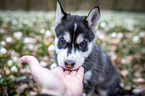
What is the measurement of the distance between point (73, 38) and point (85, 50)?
393 millimetres

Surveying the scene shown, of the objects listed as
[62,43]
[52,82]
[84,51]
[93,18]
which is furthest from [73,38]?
[52,82]

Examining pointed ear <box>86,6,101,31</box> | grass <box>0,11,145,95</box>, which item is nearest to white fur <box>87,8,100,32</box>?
pointed ear <box>86,6,101,31</box>

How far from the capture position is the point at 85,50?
2.49 metres

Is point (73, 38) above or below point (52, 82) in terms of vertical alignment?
above

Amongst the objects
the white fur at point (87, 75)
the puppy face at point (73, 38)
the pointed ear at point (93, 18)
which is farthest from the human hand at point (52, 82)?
the pointed ear at point (93, 18)

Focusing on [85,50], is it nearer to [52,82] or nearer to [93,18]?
[93,18]

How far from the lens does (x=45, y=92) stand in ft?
4.40

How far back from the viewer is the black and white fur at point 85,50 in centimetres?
227

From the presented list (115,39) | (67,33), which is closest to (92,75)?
(67,33)

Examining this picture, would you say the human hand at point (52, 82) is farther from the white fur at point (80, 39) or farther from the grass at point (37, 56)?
the grass at point (37, 56)

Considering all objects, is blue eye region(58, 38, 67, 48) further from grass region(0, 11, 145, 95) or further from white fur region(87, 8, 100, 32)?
white fur region(87, 8, 100, 32)

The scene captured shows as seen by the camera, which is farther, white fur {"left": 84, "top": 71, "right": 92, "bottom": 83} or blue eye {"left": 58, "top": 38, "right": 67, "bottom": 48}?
white fur {"left": 84, "top": 71, "right": 92, "bottom": 83}

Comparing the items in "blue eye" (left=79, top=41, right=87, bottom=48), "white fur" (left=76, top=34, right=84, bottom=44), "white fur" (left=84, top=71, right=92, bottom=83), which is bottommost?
"white fur" (left=84, top=71, right=92, bottom=83)

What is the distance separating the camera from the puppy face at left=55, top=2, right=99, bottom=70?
2.11 meters
